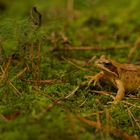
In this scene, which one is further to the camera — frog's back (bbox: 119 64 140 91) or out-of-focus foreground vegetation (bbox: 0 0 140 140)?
frog's back (bbox: 119 64 140 91)

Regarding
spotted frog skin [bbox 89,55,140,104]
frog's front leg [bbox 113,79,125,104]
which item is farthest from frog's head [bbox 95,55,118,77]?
frog's front leg [bbox 113,79,125,104]

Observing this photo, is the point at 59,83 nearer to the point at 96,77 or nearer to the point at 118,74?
the point at 96,77

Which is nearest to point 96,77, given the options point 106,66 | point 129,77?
point 106,66

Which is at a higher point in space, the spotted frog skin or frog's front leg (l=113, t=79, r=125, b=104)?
the spotted frog skin

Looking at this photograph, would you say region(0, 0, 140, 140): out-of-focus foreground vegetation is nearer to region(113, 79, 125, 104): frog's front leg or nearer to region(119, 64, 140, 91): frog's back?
region(113, 79, 125, 104): frog's front leg

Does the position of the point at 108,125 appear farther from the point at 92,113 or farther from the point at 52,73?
the point at 52,73

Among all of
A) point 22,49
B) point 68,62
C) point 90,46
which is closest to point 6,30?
point 22,49

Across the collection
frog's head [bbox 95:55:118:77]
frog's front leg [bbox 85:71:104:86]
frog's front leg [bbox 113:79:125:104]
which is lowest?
frog's front leg [bbox 113:79:125:104]
